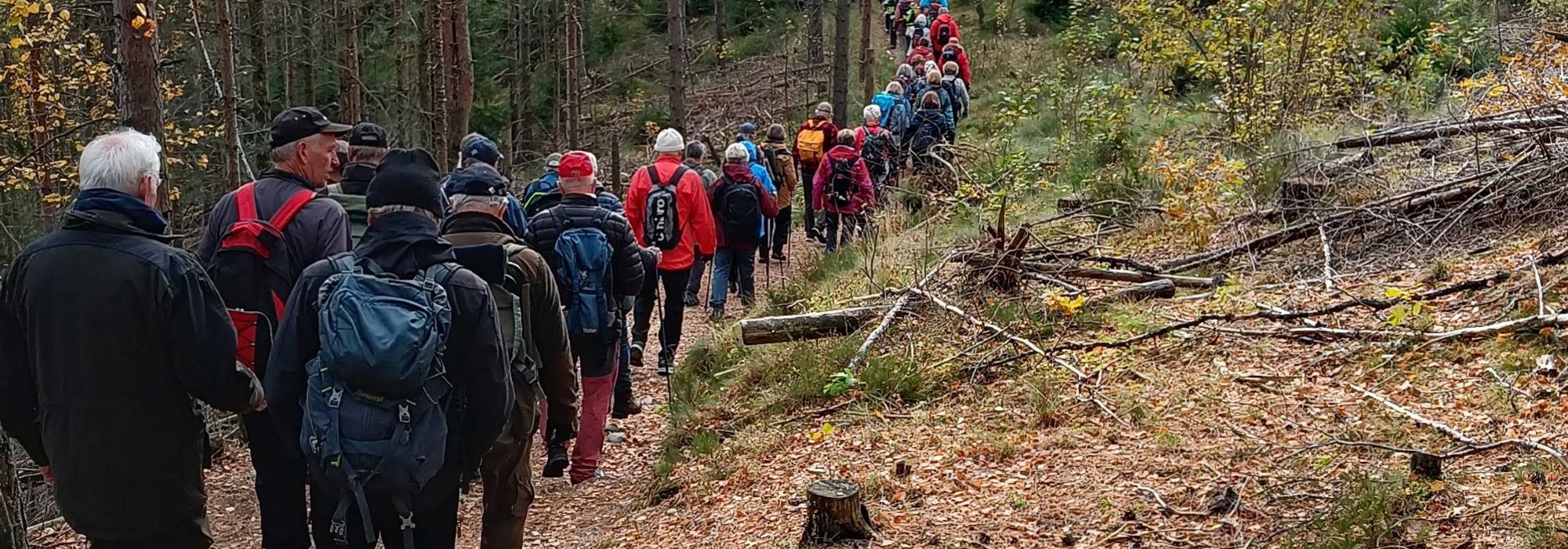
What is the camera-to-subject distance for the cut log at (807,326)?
312 inches

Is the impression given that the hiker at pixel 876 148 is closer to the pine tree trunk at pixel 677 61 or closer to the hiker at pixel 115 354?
the pine tree trunk at pixel 677 61

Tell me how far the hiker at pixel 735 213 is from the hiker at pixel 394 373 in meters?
6.19

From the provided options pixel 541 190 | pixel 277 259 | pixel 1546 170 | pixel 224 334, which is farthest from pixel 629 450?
pixel 1546 170

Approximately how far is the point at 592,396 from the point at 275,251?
86.7 inches

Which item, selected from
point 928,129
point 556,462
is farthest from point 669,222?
point 928,129

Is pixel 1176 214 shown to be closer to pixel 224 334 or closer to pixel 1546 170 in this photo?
pixel 1546 170

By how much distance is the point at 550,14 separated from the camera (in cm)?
2730

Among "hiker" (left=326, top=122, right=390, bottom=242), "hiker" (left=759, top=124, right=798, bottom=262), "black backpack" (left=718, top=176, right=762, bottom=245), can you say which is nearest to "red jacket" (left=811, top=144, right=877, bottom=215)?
"hiker" (left=759, top=124, right=798, bottom=262)

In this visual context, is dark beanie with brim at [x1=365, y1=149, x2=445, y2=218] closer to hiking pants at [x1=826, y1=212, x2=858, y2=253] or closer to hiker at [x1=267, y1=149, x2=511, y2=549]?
hiker at [x1=267, y1=149, x2=511, y2=549]

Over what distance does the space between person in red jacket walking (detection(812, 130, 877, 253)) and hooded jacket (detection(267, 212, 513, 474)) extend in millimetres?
8879

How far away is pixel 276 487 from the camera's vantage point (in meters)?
5.18

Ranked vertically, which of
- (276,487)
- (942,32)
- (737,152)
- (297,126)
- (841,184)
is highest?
(297,126)

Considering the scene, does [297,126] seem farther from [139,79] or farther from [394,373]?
[139,79]

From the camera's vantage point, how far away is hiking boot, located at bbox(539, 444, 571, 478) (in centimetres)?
695
